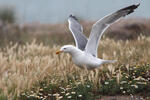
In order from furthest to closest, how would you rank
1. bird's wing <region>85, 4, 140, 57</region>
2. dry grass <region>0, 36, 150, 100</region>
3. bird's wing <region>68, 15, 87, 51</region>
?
bird's wing <region>68, 15, 87, 51</region> → bird's wing <region>85, 4, 140, 57</region> → dry grass <region>0, 36, 150, 100</region>

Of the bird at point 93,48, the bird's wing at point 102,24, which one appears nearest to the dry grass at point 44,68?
the bird at point 93,48

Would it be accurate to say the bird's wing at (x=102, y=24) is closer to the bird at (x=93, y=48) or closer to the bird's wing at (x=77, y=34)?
the bird at (x=93, y=48)

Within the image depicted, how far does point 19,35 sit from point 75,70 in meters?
7.69

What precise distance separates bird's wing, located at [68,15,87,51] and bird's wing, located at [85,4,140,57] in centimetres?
40

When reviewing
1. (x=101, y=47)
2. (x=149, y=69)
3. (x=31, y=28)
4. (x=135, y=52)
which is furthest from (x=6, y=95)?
(x=31, y=28)

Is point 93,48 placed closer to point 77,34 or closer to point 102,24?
point 102,24

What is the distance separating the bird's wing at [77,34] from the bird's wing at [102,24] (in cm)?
40

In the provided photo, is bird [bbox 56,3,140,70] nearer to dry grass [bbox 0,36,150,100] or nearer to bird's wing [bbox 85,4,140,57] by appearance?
bird's wing [bbox 85,4,140,57]

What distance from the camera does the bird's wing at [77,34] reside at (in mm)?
6509

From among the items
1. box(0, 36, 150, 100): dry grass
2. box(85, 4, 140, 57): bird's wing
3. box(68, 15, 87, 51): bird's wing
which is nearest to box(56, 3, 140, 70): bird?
box(85, 4, 140, 57): bird's wing

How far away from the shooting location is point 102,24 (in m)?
5.79

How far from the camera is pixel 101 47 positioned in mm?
8297

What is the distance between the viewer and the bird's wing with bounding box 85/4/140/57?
5.60 meters

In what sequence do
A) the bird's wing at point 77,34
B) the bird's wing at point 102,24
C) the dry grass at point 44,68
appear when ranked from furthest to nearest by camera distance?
the bird's wing at point 77,34, the bird's wing at point 102,24, the dry grass at point 44,68
